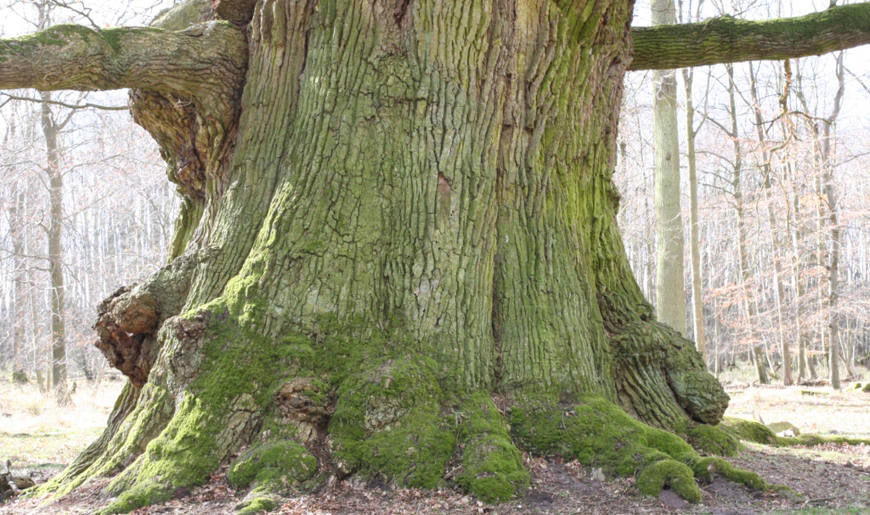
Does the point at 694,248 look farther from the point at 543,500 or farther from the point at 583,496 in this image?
the point at 543,500

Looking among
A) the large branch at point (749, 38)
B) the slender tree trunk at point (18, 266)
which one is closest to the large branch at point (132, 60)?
the large branch at point (749, 38)

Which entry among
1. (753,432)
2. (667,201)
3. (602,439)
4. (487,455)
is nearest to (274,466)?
(487,455)

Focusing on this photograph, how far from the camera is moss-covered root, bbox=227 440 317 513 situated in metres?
3.78

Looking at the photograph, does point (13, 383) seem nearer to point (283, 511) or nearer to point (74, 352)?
point (74, 352)

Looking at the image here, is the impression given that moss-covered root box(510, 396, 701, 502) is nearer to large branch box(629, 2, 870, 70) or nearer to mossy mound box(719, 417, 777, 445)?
mossy mound box(719, 417, 777, 445)

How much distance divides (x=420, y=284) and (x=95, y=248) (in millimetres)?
48200

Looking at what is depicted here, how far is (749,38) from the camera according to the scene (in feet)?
20.4

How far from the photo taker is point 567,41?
18.5ft

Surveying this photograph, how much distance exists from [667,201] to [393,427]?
1041 centimetres

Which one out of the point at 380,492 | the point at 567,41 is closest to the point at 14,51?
the point at 380,492

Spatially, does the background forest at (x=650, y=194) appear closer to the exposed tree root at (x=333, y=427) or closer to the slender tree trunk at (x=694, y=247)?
the slender tree trunk at (x=694, y=247)

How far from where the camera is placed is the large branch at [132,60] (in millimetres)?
4629

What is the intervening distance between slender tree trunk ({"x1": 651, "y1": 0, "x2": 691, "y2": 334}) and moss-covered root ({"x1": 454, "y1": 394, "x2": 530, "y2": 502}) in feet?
27.3

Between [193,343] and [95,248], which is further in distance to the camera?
[95,248]
